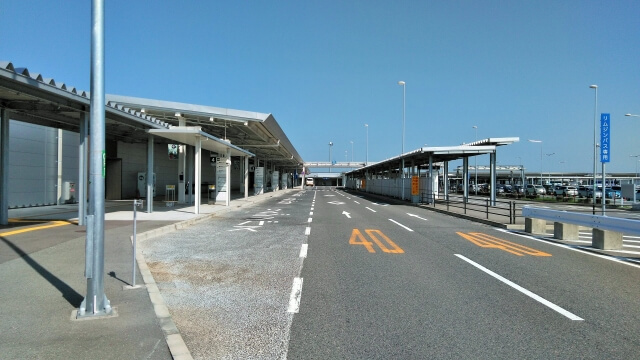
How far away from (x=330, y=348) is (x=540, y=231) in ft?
42.7

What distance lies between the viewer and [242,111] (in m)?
26.0

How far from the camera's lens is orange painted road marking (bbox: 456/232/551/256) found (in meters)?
10.4

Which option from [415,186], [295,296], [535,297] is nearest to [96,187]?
[295,296]

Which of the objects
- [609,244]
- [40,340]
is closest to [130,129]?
[40,340]

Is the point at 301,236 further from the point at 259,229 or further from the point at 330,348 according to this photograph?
the point at 330,348

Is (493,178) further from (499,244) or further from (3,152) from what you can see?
(3,152)

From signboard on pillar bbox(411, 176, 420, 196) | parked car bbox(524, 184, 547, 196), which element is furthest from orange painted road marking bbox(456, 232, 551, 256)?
parked car bbox(524, 184, 547, 196)

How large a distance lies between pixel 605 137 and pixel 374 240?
1639 cm

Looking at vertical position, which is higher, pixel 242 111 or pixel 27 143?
pixel 242 111

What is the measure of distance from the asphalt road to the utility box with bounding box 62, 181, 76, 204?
1981 cm

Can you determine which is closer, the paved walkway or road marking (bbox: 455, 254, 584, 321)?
the paved walkway

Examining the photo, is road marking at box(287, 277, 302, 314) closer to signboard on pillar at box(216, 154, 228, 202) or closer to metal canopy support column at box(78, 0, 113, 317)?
metal canopy support column at box(78, 0, 113, 317)

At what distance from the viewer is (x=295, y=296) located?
6.23 metres

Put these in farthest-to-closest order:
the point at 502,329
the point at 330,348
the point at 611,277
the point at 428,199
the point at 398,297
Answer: the point at 428,199 < the point at 611,277 < the point at 398,297 < the point at 502,329 < the point at 330,348
